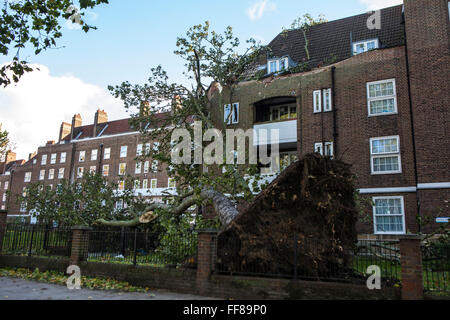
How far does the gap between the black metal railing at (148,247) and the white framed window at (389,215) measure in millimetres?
10723

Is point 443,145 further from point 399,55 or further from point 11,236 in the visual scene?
point 11,236

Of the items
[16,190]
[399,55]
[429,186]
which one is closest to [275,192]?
[429,186]

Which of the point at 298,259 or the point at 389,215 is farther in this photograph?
the point at 389,215

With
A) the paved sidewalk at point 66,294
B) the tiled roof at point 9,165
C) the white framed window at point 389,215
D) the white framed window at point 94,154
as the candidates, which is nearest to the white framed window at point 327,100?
the white framed window at point 389,215

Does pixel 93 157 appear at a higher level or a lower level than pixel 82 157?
lower

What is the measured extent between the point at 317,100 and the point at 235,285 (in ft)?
46.6

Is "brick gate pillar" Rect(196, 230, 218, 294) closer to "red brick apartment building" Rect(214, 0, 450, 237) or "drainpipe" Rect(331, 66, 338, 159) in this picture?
"red brick apartment building" Rect(214, 0, 450, 237)

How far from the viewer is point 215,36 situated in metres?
19.8

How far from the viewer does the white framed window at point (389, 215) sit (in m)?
16.5

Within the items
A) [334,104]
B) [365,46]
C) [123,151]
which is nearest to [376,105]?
[334,104]

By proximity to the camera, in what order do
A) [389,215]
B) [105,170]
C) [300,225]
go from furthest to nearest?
1. [105,170]
2. [389,215]
3. [300,225]

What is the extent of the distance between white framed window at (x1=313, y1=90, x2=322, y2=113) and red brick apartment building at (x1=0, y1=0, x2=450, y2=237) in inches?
2.3

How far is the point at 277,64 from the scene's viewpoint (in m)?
22.5
